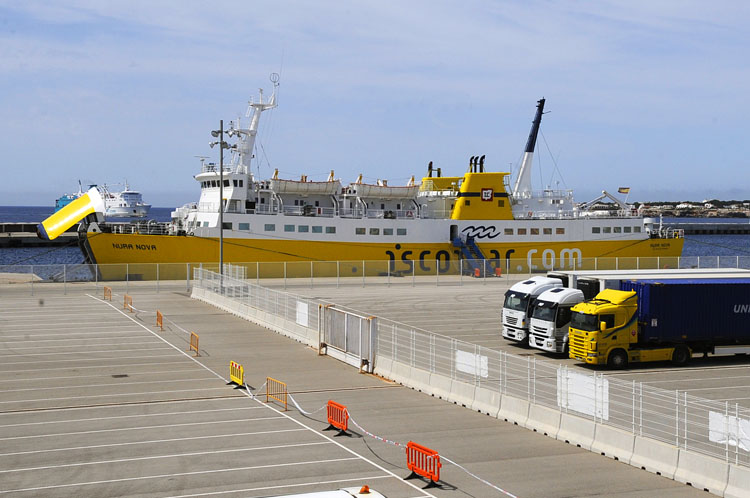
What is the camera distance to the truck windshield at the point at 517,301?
2780 centimetres

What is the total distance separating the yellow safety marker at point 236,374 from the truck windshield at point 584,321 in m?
9.91

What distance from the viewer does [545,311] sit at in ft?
86.5

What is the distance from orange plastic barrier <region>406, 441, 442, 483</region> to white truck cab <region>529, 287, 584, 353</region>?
→ 43.6ft

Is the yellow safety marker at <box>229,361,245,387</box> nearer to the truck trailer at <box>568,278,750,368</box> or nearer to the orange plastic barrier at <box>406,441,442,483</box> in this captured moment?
the orange plastic barrier at <box>406,441,442,483</box>

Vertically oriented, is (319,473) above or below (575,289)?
below

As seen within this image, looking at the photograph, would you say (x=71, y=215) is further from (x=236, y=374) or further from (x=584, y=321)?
(x=584, y=321)

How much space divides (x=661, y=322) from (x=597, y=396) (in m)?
10.4

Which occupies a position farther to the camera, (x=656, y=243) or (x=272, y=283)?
(x=656, y=243)

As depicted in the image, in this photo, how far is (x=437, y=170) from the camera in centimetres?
6612

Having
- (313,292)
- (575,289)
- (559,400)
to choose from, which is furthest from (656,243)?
(559,400)

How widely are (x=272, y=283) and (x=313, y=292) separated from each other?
3.48 metres

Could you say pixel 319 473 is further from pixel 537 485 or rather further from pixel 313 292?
pixel 313 292

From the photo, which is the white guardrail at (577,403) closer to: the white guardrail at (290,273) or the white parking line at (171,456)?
the white parking line at (171,456)

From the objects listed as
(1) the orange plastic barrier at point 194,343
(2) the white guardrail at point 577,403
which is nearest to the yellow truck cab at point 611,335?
(2) the white guardrail at point 577,403
